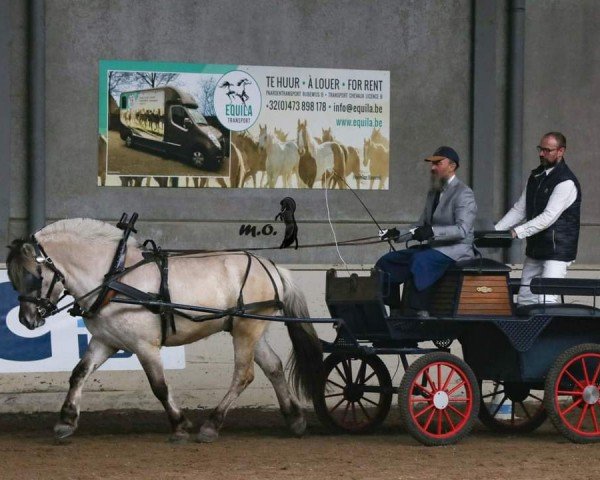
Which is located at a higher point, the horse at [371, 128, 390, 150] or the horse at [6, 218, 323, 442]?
the horse at [371, 128, 390, 150]

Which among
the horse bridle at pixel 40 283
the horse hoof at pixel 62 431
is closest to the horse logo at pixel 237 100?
the horse bridle at pixel 40 283

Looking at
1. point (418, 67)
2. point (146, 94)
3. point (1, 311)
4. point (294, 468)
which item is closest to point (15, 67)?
point (146, 94)

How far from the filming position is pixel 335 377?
9.88 metres

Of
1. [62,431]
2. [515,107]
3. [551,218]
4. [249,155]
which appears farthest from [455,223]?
[515,107]

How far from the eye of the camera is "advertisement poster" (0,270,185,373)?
10391 millimetres

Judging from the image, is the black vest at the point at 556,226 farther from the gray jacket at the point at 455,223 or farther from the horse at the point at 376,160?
the horse at the point at 376,160

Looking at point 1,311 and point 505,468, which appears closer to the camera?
point 505,468

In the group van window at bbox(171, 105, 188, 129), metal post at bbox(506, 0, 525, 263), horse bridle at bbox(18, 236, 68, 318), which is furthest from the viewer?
metal post at bbox(506, 0, 525, 263)

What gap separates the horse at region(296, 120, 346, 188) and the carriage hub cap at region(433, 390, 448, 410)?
4.05m

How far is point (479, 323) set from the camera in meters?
8.73

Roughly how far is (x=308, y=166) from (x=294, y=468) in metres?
5.15

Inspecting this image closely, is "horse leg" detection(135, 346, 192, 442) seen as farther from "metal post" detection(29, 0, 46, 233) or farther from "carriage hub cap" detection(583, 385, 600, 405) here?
"metal post" detection(29, 0, 46, 233)

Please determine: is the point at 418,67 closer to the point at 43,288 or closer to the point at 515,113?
the point at 515,113

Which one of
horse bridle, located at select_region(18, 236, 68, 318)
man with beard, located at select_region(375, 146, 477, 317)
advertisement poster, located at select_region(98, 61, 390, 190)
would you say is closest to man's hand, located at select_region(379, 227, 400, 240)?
man with beard, located at select_region(375, 146, 477, 317)
